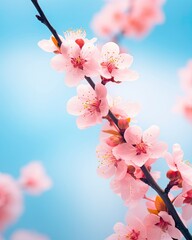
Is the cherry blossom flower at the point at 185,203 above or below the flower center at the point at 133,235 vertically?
below

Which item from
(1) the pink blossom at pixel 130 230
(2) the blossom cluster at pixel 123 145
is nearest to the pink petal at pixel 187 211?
(2) the blossom cluster at pixel 123 145

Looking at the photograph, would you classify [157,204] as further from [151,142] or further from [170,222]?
Result: [151,142]

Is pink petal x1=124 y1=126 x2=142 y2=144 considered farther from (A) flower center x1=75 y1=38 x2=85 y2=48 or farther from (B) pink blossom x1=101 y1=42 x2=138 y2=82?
(A) flower center x1=75 y1=38 x2=85 y2=48

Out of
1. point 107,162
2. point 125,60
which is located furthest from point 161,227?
point 125,60

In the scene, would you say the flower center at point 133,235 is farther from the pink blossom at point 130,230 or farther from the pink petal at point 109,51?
the pink petal at point 109,51

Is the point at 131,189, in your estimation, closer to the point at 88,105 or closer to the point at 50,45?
the point at 88,105

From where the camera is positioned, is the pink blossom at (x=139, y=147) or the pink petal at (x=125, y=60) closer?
the pink blossom at (x=139, y=147)

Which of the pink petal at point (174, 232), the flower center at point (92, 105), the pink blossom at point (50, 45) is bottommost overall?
the pink petal at point (174, 232)
